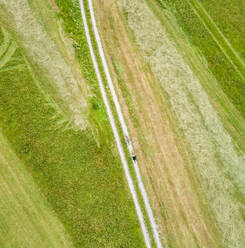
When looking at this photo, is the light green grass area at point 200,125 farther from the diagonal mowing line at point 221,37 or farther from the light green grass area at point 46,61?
the light green grass area at point 46,61

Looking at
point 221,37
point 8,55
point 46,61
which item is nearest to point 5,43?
point 8,55

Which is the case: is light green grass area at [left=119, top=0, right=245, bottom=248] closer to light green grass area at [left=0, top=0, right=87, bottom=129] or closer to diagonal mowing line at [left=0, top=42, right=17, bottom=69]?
light green grass area at [left=0, top=0, right=87, bottom=129]

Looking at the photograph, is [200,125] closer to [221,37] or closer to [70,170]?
[221,37]

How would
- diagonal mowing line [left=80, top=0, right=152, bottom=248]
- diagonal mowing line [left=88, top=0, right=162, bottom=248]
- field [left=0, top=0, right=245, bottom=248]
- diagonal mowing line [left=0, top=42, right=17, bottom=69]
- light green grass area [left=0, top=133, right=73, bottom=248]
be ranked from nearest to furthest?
1. light green grass area [left=0, top=133, right=73, bottom=248]
2. field [left=0, top=0, right=245, bottom=248]
3. diagonal mowing line [left=80, top=0, right=152, bottom=248]
4. diagonal mowing line [left=88, top=0, right=162, bottom=248]
5. diagonal mowing line [left=0, top=42, right=17, bottom=69]

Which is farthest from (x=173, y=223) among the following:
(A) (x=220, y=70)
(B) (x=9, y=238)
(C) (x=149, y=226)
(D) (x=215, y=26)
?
(D) (x=215, y=26)

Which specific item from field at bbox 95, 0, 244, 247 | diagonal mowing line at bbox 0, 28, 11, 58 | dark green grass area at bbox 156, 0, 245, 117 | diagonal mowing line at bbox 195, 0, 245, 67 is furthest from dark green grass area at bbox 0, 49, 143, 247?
diagonal mowing line at bbox 195, 0, 245, 67

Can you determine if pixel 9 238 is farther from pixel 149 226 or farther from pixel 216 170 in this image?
pixel 216 170

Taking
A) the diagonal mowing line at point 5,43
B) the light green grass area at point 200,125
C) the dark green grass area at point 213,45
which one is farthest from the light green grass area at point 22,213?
the dark green grass area at point 213,45
